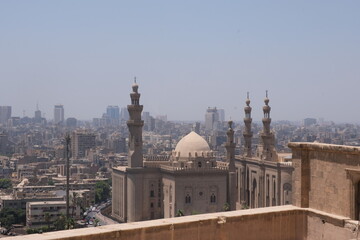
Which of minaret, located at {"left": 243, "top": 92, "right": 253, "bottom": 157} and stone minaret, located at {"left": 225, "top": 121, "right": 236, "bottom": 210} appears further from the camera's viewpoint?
minaret, located at {"left": 243, "top": 92, "right": 253, "bottom": 157}

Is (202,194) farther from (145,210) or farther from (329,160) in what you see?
(329,160)

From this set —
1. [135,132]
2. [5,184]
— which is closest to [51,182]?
[5,184]

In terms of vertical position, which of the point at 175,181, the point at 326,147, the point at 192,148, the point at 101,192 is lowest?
the point at 101,192

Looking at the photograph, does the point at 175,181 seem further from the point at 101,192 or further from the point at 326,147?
the point at 101,192

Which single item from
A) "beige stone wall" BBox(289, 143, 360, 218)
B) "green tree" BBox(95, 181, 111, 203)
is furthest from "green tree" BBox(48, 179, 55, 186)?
"beige stone wall" BBox(289, 143, 360, 218)

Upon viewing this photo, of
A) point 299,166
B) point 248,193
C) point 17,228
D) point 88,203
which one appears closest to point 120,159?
point 88,203

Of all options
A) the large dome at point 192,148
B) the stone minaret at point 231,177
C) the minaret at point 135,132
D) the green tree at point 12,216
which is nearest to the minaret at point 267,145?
the stone minaret at point 231,177

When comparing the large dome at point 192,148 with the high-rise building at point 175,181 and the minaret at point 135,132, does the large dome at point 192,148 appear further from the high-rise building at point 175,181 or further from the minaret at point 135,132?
the minaret at point 135,132

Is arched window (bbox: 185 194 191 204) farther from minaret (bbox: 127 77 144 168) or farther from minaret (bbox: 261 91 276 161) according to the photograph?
minaret (bbox: 261 91 276 161)
